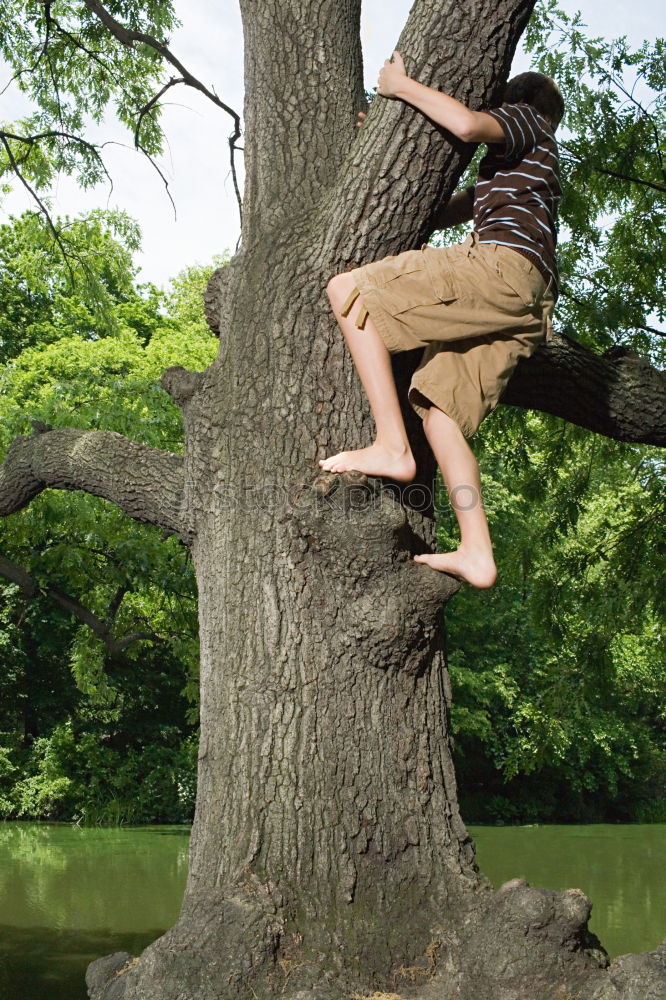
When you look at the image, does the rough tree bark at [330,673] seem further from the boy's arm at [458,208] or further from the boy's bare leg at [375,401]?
the boy's arm at [458,208]

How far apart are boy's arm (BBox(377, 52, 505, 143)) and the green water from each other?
5810 mm

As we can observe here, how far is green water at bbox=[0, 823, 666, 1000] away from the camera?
23.9 ft

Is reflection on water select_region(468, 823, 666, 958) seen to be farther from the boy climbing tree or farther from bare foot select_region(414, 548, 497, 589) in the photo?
the boy climbing tree

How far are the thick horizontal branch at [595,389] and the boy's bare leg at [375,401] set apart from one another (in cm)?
122

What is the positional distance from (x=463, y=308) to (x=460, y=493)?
1.88 feet

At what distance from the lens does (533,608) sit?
9062 mm

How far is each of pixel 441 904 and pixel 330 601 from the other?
95cm

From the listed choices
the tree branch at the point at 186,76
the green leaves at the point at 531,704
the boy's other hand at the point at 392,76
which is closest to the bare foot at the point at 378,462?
the boy's other hand at the point at 392,76

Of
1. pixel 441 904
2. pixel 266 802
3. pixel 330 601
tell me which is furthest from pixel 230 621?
pixel 441 904

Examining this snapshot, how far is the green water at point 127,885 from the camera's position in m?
7.29

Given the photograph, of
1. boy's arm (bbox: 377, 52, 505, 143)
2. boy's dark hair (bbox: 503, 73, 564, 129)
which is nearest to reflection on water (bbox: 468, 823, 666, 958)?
boy's dark hair (bbox: 503, 73, 564, 129)

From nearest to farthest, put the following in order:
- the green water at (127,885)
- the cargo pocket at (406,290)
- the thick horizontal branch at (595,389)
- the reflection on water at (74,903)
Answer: the cargo pocket at (406,290) → the thick horizontal branch at (595,389) → the reflection on water at (74,903) → the green water at (127,885)

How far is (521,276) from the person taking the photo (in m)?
3.08

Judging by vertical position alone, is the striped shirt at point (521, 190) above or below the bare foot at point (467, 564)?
above
